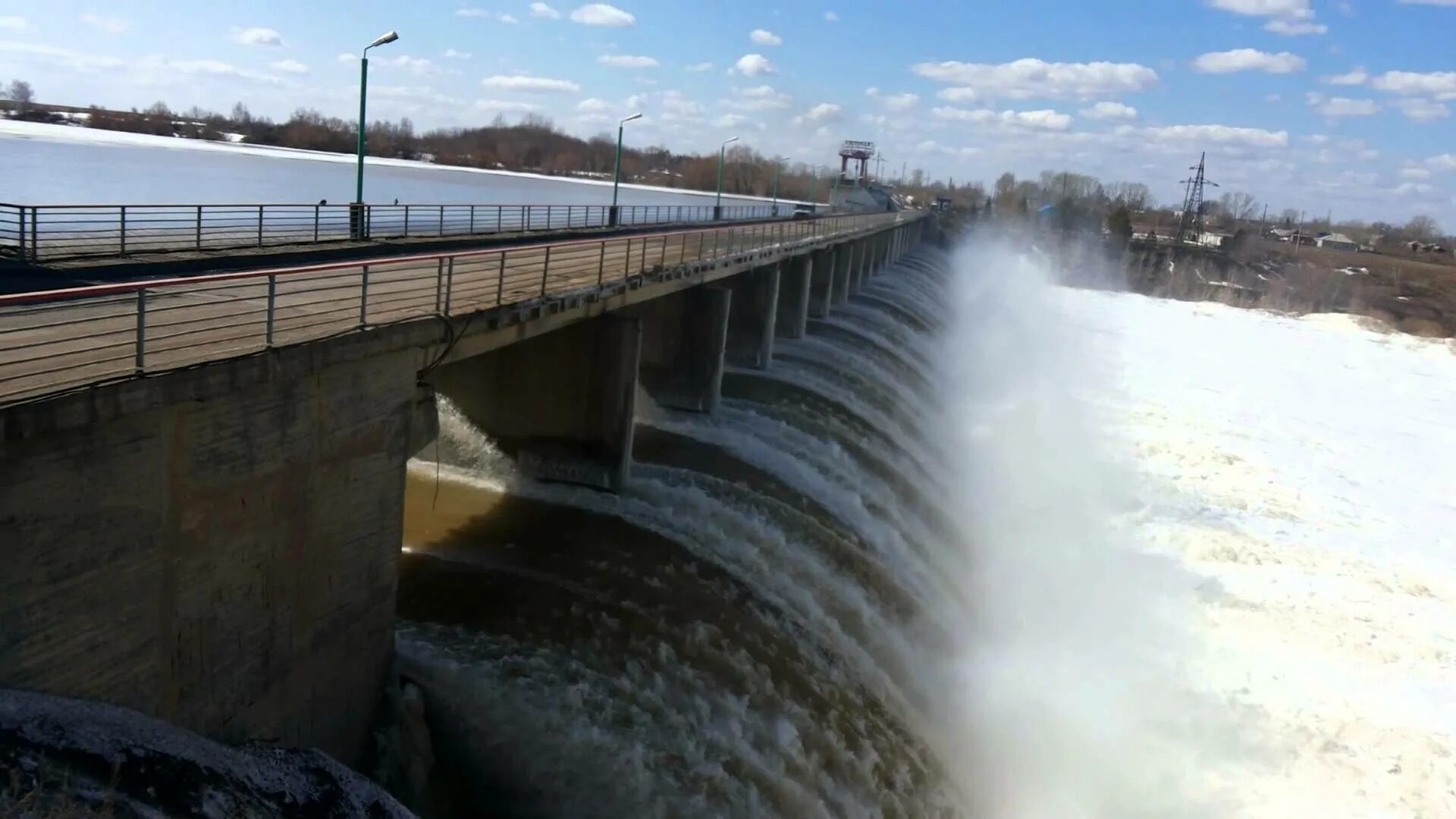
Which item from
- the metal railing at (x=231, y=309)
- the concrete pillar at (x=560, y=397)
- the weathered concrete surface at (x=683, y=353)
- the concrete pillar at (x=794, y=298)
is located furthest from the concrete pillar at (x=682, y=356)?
the concrete pillar at (x=794, y=298)

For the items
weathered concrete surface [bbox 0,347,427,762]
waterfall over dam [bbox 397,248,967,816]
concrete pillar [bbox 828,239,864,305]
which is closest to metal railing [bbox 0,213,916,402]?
weathered concrete surface [bbox 0,347,427,762]

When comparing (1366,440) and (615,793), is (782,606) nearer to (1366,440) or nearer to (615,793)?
(615,793)

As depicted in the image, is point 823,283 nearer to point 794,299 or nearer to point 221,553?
point 794,299

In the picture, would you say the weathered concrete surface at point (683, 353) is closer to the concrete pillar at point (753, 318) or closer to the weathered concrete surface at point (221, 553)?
the concrete pillar at point (753, 318)

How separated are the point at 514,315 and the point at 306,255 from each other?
22.0ft

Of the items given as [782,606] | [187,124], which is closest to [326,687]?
[782,606]

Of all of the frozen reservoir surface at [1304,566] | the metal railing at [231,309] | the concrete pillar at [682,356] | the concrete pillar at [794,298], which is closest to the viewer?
the metal railing at [231,309]

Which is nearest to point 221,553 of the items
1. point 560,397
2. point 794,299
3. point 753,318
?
point 560,397

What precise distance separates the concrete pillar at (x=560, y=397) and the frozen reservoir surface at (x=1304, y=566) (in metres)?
10.4

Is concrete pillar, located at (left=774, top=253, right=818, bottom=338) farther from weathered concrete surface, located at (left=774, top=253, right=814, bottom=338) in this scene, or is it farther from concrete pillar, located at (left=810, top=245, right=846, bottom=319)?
concrete pillar, located at (left=810, top=245, right=846, bottom=319)

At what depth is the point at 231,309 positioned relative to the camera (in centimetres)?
1020

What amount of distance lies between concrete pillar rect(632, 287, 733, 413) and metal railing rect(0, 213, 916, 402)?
17.1 ft

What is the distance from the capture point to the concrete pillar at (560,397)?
17062 millimetres

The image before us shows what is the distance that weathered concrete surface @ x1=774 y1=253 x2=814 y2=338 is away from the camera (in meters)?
34.0
